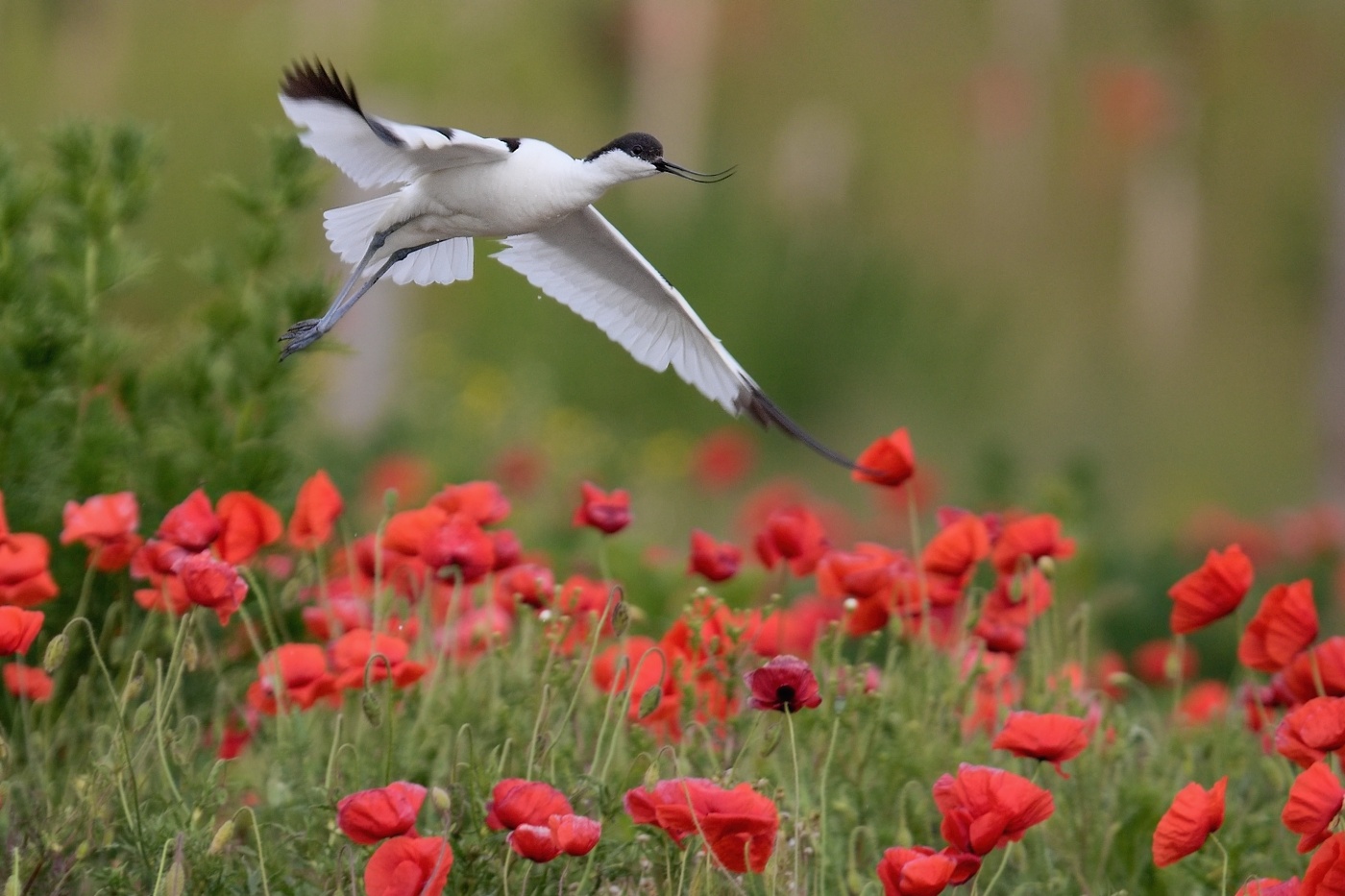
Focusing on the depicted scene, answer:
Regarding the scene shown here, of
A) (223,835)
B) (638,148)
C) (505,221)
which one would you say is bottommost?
(223,835)

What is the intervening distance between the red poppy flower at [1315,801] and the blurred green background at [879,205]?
468 centimetres

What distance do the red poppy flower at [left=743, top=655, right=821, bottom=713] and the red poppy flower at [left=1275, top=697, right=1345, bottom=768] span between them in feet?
1.56

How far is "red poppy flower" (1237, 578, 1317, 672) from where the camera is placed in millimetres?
1958

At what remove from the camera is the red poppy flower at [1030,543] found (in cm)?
225

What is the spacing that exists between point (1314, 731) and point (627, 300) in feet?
4.13

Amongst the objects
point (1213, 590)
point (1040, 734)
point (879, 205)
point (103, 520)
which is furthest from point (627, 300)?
point (879, 205)

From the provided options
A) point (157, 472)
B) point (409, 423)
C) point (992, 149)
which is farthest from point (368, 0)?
point (157, 472)

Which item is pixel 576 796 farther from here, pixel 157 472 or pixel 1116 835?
pixel 157 472

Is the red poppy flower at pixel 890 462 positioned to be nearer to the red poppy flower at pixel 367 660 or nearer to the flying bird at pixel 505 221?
the flying bird at pixel 505 221

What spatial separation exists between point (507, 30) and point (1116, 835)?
34.6 ft

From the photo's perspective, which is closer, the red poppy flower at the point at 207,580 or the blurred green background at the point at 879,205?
the red poppy flower at the point at 207,580

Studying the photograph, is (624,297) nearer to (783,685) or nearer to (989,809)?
(783,685)

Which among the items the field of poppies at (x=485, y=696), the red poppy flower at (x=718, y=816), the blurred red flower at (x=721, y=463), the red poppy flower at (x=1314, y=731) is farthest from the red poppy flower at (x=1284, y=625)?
the blurred red flower at (x=721, y=463)

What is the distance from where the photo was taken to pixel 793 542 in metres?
2.24
